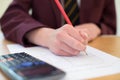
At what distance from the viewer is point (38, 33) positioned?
28.1 inches

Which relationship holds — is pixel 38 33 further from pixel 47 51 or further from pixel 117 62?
pixel 117 62

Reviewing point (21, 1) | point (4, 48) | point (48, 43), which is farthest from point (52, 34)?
point (21, 1)

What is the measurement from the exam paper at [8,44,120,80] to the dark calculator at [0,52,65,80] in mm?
27

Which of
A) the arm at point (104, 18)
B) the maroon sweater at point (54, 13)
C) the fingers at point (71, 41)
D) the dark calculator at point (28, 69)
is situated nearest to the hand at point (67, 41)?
the fingers at point (71, 41)

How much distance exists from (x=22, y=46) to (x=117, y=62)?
28 cm

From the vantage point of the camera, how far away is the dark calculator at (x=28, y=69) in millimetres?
395

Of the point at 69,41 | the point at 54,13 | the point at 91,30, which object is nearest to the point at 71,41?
the point at 69,41

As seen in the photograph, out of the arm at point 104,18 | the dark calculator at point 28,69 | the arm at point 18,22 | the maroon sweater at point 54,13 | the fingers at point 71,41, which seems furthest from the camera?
the arm at point 104,18

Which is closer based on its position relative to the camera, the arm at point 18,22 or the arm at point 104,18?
the arm at point 18,22

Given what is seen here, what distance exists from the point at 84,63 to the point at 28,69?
139mm

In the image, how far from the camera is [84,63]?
0.51m

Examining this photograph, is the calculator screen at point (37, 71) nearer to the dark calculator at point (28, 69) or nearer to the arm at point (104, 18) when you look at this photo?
the dark calculator at point (28, 69)

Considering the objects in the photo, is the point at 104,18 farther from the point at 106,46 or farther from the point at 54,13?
the point at 106,46

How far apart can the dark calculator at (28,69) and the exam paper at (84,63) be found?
0.09 ft
